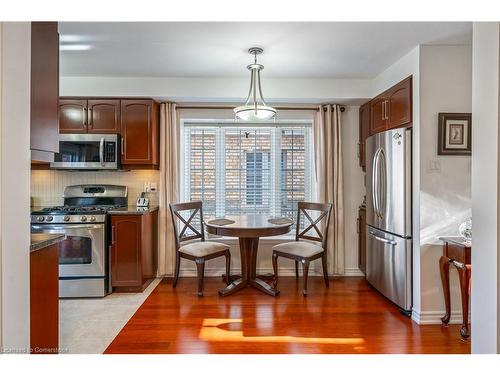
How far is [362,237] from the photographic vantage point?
3988mm

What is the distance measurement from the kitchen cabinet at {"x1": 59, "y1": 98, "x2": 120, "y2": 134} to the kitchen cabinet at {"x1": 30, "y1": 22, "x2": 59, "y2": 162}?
2004 mm

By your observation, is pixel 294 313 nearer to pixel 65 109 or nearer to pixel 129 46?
pixel 129 46

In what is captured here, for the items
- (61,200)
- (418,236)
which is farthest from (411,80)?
(61,200)

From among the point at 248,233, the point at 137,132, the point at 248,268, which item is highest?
the point at 137,132

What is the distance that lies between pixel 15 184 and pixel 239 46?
2.22 m

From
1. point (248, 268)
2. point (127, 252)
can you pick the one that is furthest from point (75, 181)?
point (248, 268)

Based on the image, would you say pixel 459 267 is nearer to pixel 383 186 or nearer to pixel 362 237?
pixel 383 186

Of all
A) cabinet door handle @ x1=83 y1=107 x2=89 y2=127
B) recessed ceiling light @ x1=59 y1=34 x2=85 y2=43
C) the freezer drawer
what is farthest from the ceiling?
the freezer drawer

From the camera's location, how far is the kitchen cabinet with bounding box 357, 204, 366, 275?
154 inches

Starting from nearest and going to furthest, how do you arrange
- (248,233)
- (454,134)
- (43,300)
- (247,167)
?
(43,300) < (454,134) < (248,233) < (247,167)

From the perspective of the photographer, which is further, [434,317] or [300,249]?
[300,249]

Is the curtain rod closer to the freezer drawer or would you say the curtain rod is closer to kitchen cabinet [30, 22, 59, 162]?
the freezer drawer

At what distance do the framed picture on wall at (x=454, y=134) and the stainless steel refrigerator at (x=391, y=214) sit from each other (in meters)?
0.26

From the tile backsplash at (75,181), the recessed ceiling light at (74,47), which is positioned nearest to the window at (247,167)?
the tile backsplash at (75,181)
